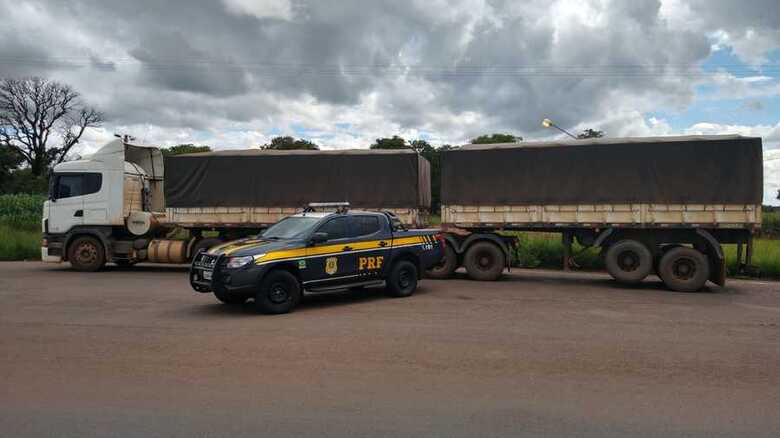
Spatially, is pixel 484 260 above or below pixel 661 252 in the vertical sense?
below

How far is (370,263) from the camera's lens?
10453 mm

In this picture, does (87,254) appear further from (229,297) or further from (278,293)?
(278,293)

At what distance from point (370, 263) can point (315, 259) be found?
121 centimetres

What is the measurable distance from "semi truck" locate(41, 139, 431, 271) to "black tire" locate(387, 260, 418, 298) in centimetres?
382

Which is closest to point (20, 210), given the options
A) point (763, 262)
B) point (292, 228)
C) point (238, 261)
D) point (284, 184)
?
point (284, 184)

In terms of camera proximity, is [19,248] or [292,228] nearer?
[292,228]

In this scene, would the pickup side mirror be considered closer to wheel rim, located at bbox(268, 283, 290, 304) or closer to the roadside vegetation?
wheel rim, located at bbox(268, 283, 290, 304)

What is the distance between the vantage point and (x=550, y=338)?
7375 millimetres

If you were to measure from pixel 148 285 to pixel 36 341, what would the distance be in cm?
567

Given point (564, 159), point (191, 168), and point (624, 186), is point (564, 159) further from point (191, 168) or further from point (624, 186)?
point (191, 168)

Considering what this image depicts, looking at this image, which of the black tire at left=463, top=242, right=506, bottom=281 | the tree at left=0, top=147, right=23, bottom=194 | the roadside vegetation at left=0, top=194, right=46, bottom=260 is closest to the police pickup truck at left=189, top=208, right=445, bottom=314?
the black tire at left=463, top=242, right=506, bottom=281

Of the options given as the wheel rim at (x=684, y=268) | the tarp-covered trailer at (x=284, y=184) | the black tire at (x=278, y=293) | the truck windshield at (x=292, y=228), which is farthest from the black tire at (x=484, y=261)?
the black tire at (x=278, y=293)

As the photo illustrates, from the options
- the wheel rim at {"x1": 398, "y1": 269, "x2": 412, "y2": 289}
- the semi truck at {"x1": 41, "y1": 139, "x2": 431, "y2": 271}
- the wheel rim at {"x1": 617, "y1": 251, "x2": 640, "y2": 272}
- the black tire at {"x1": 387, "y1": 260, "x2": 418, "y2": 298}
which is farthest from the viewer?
the semi truck at {"x1": 41, "y1": 139, "x2": 431, "y2": 271}

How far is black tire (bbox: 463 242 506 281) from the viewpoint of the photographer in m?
13.6
